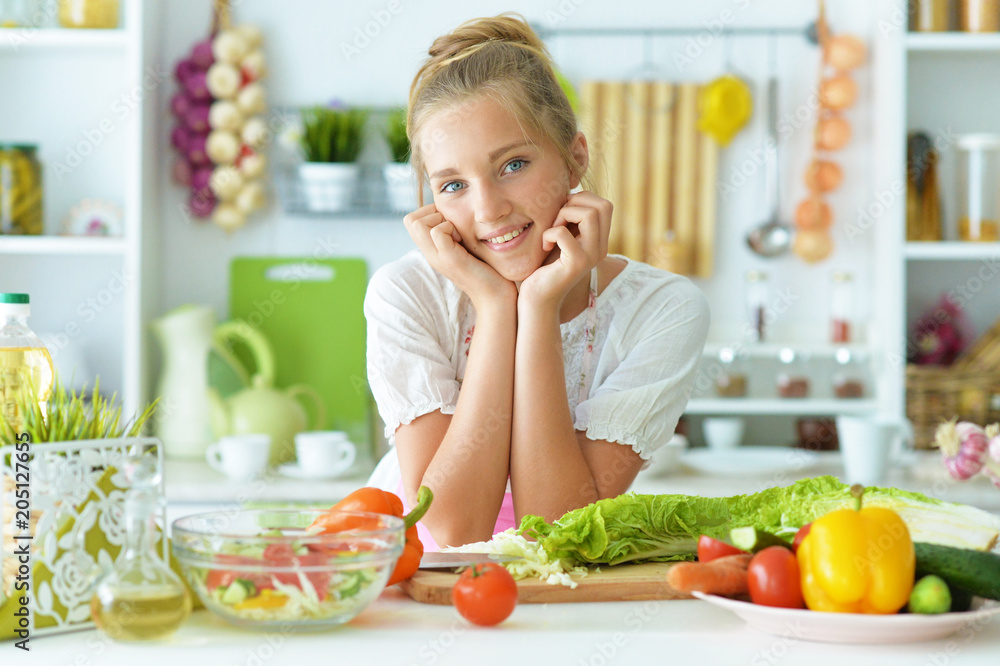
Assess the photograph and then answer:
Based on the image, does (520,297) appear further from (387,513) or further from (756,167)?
(756,167)

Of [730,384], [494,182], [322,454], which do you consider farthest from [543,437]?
[730,384]

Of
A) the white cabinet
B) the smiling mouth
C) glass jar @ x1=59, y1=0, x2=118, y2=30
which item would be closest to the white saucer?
the white cabinet

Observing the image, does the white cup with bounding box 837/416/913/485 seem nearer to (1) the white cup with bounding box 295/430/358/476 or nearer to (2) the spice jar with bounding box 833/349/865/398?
(2) the spice jar with bounding box 833/349/865/398

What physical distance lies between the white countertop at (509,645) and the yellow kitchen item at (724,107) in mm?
1845

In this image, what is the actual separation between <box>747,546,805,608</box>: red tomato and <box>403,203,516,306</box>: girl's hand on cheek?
64 centimetres

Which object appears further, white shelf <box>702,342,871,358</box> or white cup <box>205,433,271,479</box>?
white shelf <box>702,342,871,358</box>

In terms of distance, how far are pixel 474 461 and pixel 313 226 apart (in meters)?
1.49

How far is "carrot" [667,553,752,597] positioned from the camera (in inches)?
27.7

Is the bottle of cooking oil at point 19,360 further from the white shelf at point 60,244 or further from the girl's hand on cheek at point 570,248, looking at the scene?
the white shelf at point 60,244

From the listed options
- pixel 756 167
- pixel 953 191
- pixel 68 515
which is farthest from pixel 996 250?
pixel 68 515

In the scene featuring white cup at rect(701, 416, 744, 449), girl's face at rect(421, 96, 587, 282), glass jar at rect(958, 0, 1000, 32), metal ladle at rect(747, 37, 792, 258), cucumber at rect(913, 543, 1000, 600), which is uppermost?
glass jar at rect(958, 0, 1000, 32)

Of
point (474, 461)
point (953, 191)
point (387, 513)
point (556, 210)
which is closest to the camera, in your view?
point (387, 513)

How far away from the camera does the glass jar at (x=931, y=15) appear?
230 cm

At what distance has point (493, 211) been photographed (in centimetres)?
123
